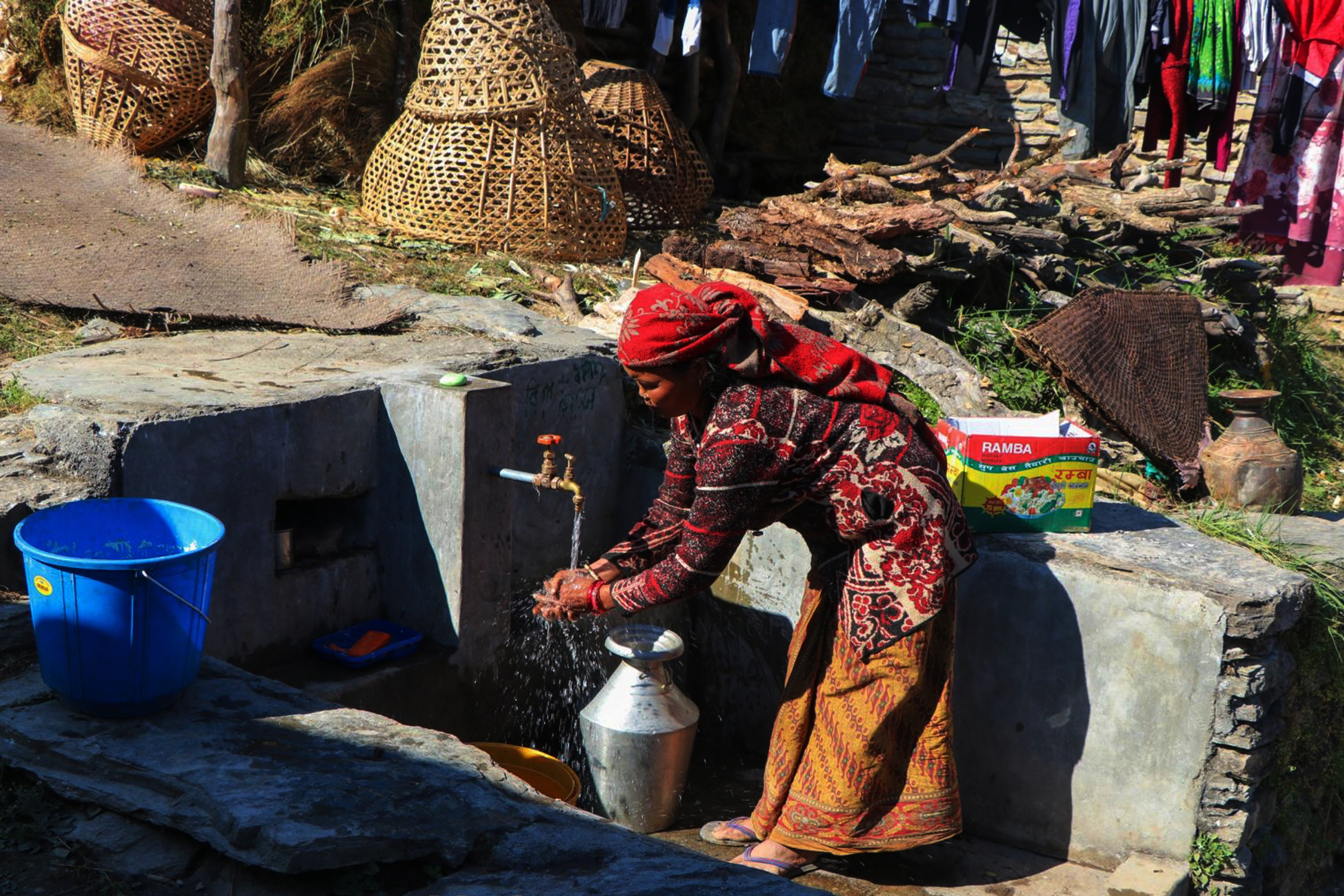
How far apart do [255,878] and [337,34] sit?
20.4ft

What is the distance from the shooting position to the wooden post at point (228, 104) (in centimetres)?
638

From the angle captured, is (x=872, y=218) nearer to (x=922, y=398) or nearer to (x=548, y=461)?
(x=922, y=398)

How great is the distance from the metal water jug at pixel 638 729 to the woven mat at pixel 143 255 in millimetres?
1857

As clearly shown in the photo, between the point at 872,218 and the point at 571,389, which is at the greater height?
the point at 872,218

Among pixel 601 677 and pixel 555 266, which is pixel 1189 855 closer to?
pixel 601 677

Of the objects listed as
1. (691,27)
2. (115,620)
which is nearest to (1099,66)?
(691,27)

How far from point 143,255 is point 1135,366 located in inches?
181

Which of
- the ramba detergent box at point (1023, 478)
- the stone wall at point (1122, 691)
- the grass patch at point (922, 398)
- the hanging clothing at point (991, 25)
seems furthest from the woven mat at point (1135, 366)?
the hanging clothing at point (991, 25)

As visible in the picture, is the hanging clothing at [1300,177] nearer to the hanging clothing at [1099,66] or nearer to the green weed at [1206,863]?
Answer: the hanging clothing at [1099,66]

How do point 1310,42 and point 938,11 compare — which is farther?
point 1310,42

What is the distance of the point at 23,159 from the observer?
5773mm

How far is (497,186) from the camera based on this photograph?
6141mm

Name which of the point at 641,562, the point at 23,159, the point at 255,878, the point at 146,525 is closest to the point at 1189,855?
the point at 641,562

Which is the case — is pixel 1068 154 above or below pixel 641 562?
above
